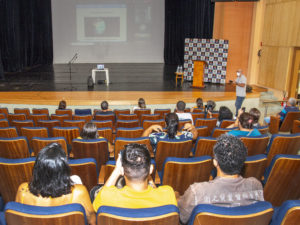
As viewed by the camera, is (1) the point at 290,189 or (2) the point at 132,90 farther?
(2) the point at 132,90

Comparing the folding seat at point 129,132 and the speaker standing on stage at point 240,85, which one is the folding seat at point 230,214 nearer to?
the folding seat at point 129,132

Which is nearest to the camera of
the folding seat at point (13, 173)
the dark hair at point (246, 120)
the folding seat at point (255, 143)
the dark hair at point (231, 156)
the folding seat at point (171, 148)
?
the dark hair at point (231, 156)


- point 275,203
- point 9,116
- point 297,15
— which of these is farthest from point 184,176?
point 297,15

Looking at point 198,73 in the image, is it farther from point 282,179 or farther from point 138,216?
point 138,216

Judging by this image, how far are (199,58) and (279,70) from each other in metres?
3.19

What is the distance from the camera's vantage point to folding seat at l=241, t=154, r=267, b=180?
2232mm

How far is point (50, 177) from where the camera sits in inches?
Answer: 62.2

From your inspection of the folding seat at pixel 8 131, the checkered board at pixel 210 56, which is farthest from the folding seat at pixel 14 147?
the checkered board at pixel 210 56

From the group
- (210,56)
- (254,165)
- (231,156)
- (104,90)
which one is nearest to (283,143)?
(254,165)

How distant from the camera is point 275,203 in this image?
2398 mm

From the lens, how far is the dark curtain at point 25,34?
43.7ft

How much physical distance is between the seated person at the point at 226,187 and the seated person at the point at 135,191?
0.43 ft

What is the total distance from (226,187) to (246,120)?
1808mm

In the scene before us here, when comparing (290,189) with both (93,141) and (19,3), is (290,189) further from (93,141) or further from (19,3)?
(19,3)
